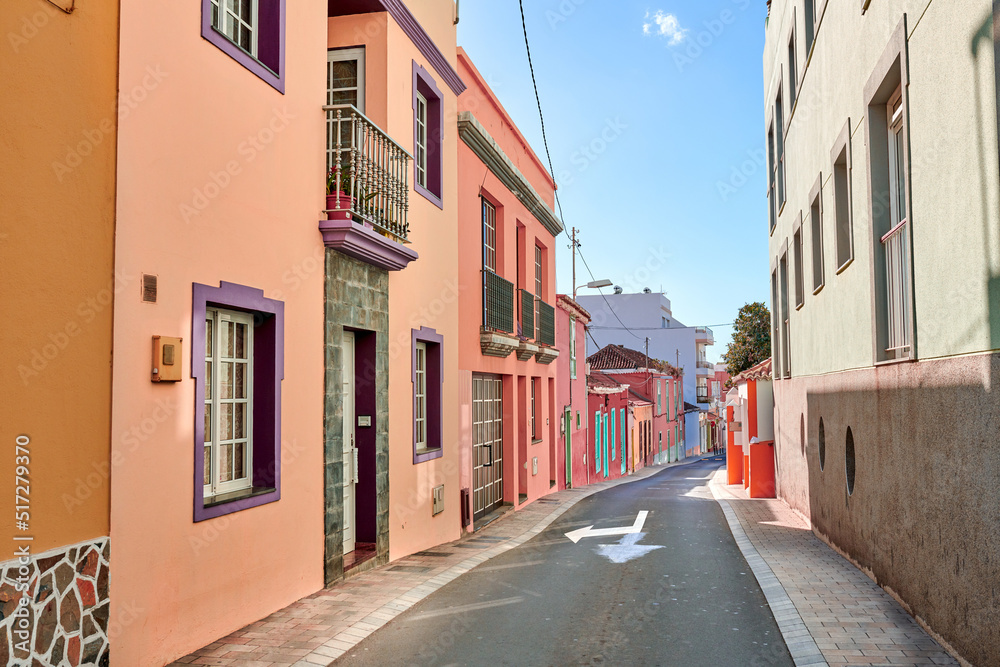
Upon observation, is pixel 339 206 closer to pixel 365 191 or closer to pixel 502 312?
pixel 365 191

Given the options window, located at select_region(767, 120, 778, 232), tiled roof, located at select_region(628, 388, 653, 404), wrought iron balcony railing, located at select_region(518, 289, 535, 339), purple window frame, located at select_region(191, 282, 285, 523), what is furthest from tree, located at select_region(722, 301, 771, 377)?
purple window frame, located at select_region(191, 282, 285, 523)

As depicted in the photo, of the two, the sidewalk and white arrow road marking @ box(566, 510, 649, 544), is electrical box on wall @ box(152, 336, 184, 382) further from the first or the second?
white arrow road marking @ box(566, 510, 649, 544)

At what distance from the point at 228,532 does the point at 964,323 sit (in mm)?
5557

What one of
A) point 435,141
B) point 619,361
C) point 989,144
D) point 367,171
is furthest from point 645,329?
point 989,144

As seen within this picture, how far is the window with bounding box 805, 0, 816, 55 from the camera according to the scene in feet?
39.2

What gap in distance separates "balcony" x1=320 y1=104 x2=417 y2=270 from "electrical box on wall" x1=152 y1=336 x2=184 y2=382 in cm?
266

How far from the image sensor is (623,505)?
1647cm

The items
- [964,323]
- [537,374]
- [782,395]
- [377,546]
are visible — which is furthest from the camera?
[537,374]

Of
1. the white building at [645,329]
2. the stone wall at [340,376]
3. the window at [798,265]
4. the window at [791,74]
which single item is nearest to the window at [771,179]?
the window at [791,74]

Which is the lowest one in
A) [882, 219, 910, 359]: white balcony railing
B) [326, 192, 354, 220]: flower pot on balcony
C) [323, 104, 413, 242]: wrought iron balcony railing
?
[882, 219, 910, 359]: white balcony railing

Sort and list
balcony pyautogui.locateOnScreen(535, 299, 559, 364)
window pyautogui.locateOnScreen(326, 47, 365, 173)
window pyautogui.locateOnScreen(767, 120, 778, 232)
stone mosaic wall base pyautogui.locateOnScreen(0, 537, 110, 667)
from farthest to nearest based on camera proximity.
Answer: balcony pyautogui.locateOnScreen(535, 299, 559, 364) < window pyautogui.locateOnScreen(767, 120, 778, 232) < window pyautogui.locateOnScreen(326, 47, 365, 173) < stone mosaic wall base pyautogui.locateOnScreen(0, 537, 110, 667)

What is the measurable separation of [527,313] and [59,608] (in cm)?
1298

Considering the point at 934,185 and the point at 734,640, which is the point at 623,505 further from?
the point at 934,185

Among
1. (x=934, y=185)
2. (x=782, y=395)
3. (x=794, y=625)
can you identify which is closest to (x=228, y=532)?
(x=794, y=625)
